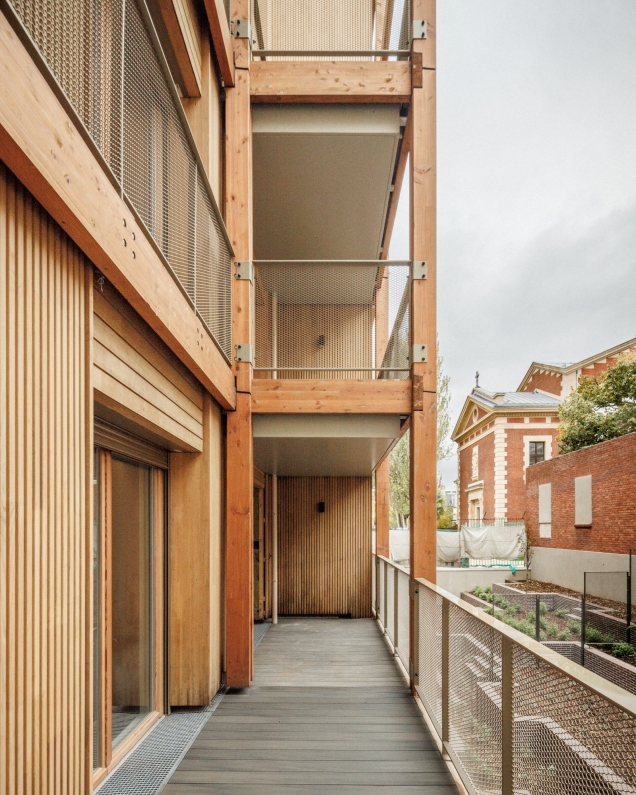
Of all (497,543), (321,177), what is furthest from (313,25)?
(497,543)

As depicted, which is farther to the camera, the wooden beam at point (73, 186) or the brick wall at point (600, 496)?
the brick wall at point (600, 496)

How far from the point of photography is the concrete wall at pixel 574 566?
45.8 ft

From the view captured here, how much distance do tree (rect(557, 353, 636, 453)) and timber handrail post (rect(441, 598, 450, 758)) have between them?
1626 cm

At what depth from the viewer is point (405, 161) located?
24.5ft

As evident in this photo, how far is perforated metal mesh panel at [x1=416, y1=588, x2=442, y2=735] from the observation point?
445 centimetres

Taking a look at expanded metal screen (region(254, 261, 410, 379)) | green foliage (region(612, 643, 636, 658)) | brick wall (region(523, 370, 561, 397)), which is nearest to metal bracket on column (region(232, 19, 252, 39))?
expanded metal screen (region(254, 261, 410, 379))

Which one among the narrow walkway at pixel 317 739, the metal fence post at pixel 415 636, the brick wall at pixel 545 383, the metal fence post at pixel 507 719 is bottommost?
the narrow walkway at pixel 317 739

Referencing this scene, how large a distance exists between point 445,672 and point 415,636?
153 centimetres

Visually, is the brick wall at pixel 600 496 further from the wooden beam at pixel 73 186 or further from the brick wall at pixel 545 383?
the wooden beam at pixel 73 186

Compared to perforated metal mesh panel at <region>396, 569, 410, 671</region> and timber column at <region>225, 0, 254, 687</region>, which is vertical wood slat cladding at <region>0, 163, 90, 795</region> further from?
perforated metal mesh panel at <region>396, 569, 410, 671</region>

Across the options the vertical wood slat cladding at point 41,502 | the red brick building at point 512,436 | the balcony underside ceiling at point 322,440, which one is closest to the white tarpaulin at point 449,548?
the red brick building at point 512,436

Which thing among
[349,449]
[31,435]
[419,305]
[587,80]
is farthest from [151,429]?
[587,80]

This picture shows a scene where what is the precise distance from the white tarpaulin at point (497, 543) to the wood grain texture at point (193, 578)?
15.8 m

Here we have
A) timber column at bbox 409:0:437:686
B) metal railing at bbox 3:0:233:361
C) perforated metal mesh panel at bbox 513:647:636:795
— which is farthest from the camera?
timber column at bbox 409:0:437:686
